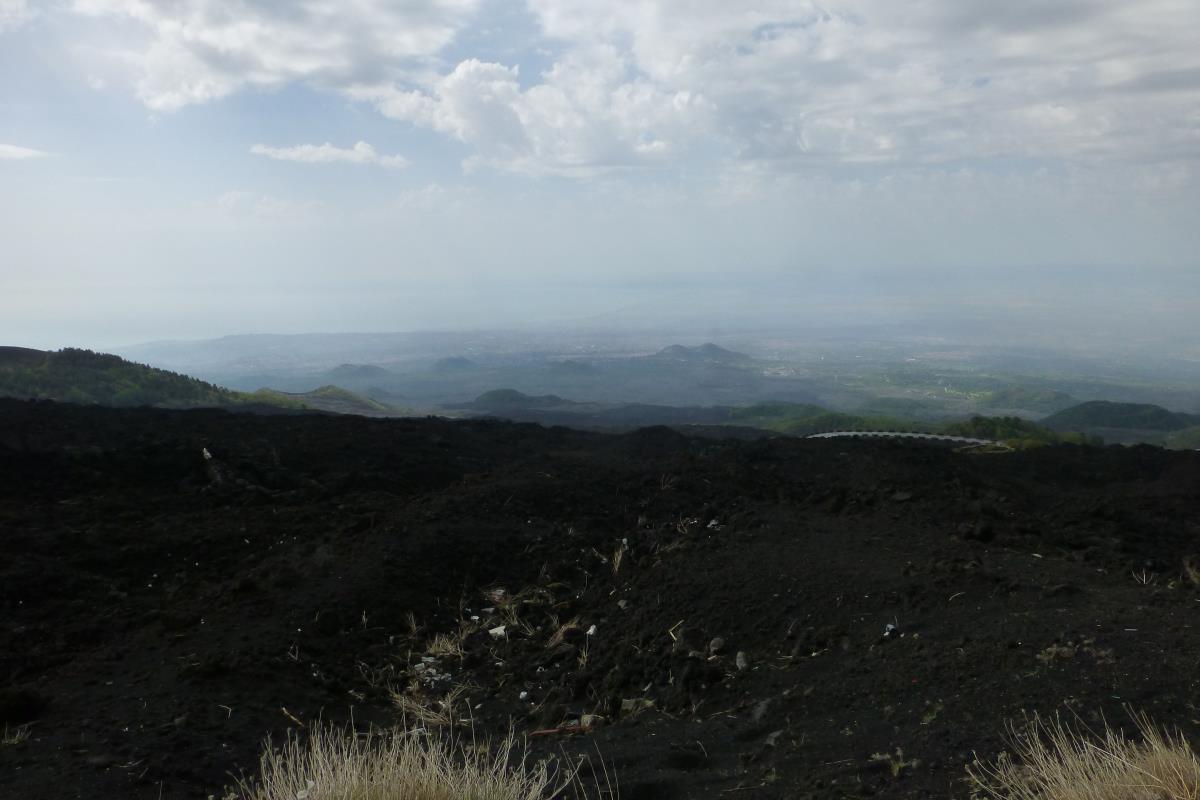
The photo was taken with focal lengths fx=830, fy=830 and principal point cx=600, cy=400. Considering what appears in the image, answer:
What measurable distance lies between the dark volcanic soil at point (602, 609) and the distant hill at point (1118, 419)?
20396mm

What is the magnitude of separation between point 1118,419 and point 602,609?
30.7 metres

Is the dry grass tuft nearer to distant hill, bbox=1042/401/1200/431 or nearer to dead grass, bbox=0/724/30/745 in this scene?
dead grass, bbox=0/724/30/745

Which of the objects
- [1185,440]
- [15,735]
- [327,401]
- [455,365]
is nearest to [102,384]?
[327,401]

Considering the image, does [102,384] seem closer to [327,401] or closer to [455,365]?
[327,401]

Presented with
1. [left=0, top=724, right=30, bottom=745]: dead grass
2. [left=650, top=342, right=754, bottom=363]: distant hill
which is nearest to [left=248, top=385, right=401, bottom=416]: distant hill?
[left=0, top=724, right=30, bottom=745]: dead grass

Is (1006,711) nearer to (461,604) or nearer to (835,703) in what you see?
(835,703)

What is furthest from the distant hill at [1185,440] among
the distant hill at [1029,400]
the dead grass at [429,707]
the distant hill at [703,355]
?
the distant hill at [703,355]

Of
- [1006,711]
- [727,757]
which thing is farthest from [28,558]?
[1006,711]

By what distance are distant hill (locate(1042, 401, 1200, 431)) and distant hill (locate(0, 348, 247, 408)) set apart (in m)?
28.8

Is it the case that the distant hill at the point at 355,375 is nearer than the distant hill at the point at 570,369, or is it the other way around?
the distant hill at the point at 570,369

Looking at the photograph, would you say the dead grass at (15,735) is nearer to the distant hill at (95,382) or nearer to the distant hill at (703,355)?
the distant hill at (95,382)

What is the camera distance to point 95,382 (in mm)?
24094

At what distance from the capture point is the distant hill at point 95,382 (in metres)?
22.8

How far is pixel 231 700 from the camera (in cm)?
519
